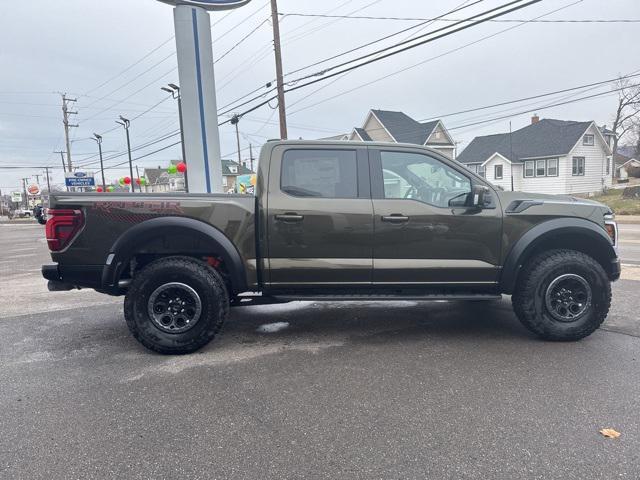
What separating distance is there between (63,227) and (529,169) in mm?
34904

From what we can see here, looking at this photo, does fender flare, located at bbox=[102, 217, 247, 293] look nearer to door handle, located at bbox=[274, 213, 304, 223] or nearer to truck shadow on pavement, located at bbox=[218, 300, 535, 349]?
door handle, located at bbox=[274, 213, 304, 223]

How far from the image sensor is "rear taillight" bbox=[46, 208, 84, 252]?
3.90 meters

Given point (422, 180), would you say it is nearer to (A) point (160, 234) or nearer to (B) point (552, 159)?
(A) point (160, 234)

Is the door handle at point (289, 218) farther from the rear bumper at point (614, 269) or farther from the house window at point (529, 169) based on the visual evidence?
the house window at point (529, 169)

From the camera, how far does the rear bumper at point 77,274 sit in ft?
13.1

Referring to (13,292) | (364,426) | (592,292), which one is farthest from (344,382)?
(13,292)

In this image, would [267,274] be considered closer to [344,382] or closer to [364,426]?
[344,382]

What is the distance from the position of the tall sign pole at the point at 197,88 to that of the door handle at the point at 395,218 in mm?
4855

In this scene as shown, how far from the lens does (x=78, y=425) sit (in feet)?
9.43

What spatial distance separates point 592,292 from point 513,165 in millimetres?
32059

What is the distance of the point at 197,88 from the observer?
798 cm

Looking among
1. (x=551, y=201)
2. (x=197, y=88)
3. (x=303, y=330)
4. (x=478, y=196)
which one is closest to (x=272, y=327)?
(x=303, y=330)

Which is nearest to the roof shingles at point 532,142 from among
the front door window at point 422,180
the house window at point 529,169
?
the house window at point 529,169

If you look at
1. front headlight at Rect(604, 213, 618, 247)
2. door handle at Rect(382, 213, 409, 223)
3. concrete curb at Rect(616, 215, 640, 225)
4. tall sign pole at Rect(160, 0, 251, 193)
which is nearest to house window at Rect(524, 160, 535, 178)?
concrete curb at Rect(616, 215, 640, 225)
